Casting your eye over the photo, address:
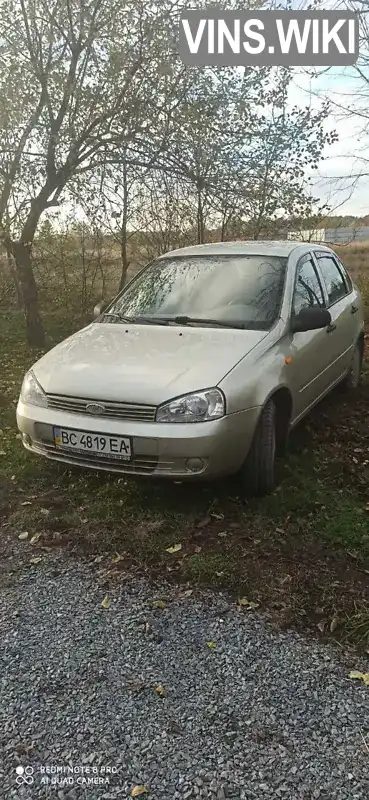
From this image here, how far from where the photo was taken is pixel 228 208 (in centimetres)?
1000

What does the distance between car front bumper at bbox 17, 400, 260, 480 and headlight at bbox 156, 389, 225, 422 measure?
35mm

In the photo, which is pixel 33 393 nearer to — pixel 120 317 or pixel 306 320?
pixel 120 317

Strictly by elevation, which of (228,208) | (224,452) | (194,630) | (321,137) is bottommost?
(194,630)

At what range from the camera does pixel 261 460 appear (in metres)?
3.75

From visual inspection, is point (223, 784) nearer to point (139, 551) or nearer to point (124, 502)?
point (139, 551)

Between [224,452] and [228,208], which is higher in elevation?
[228,208]

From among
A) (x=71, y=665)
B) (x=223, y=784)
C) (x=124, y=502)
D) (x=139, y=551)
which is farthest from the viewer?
(x=124, y=502)

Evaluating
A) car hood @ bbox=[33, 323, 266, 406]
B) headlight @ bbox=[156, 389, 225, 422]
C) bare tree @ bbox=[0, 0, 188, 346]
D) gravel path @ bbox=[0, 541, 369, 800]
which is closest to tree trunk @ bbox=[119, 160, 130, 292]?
bare tree @ bbox=[0, 0, 188, 346]

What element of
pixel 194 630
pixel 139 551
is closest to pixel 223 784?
pixel 194 630

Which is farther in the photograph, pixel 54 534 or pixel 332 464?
pixel 332 464

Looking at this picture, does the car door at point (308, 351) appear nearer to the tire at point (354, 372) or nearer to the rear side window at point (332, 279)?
the rear side window at point (332, 279)

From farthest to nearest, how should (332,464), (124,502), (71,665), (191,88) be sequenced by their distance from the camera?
(191,88)
(332,464)
(124,502)
(71,665)

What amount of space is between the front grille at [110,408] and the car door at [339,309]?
2.27m

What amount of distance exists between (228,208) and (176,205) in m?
1.00
